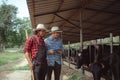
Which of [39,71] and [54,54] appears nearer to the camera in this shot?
[39,71]

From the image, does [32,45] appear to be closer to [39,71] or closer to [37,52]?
[37,52]

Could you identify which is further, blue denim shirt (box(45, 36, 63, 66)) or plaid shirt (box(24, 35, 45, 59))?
blue denim shirt (box(45, 36, 63, 66))

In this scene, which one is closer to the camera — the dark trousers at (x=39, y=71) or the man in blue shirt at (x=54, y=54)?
the dark trousers at (x=39, y=71)

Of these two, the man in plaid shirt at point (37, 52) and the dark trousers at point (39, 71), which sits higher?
the man in plaid shirt at point (37, 52)

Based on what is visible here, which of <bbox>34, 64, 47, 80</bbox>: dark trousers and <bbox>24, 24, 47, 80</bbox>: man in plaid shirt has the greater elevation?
<bbox>24, 24, 47, 80</bbox>: man in plaid shirt

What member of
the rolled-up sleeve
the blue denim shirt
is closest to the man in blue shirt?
the blue denim shirt

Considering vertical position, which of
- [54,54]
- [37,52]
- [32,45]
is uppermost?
[32,45]

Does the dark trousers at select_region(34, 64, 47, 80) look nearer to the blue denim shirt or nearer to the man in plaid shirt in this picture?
the man in plaid shirt

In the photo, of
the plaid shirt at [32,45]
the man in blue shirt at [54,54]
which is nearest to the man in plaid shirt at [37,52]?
the plaid shirt at [32,45]

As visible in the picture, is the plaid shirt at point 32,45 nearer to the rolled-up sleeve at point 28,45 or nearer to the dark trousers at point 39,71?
the rolled-up sleeve at point 28,45

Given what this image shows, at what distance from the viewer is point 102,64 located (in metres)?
9.04

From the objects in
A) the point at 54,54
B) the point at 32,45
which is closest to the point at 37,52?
the point at 32,45

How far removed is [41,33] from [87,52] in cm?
675

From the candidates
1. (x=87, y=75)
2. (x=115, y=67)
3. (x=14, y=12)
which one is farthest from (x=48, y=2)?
(x=14, y=12)
